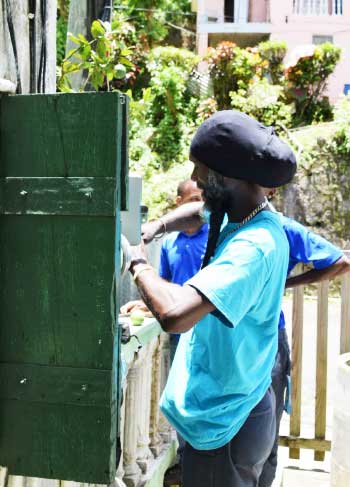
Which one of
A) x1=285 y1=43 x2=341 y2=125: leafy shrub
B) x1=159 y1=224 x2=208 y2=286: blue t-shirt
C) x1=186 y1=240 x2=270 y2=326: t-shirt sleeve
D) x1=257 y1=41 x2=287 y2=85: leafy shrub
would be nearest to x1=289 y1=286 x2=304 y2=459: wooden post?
x1=159 y1=224 x2=208 y2=286: blue t-shirt

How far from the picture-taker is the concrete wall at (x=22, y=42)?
187cm

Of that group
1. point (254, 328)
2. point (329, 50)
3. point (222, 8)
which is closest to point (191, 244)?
point (254, 328)

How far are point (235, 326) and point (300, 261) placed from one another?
4.92ft

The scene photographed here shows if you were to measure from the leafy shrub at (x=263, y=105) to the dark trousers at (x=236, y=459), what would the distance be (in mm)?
13306

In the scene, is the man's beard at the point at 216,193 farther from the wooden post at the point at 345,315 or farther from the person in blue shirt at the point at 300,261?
the wooden post at the point at 345,315

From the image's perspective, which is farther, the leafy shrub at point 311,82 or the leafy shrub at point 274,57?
the leafy shrub at point 274,57

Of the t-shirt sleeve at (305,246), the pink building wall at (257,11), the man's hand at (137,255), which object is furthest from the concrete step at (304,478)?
the pink building wall at (257,11)

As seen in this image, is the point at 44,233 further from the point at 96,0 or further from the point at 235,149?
the point at 96,0

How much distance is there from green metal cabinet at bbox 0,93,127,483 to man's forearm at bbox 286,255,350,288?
172 centimetres

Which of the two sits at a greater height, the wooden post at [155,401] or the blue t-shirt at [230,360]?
the blue t-shirt at [230,360]

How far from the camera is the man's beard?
2023 mm

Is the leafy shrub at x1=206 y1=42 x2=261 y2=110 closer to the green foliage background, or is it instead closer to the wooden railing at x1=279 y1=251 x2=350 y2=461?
the green foliage background

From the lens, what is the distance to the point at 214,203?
2.06m

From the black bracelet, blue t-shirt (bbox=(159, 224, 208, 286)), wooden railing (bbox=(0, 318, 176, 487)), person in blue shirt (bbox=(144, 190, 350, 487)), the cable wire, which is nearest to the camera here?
the cable wire
